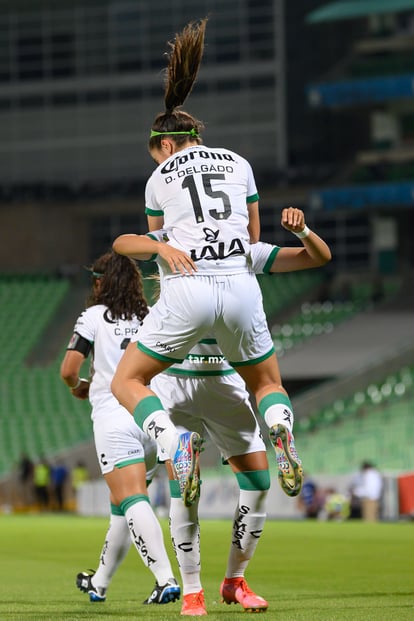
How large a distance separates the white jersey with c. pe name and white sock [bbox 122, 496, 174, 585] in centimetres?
175

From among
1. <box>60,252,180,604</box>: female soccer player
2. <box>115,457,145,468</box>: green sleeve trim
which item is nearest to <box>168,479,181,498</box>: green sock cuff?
<box>60,252,180,604</box>: female soccer player

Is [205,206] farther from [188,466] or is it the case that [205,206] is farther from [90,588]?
[90,588]

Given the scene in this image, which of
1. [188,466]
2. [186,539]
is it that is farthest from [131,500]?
[188,466]

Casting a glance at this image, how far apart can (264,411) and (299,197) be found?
4144 centimetres

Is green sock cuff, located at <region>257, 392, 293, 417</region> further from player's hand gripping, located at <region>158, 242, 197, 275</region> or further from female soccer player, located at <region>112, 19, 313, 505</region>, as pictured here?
player's hand gripping, located at <region>158, 242, 197, 275</region>

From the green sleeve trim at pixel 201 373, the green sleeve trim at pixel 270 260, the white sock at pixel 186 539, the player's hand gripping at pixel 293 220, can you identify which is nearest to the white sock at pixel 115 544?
the white sock at pixel 186 539

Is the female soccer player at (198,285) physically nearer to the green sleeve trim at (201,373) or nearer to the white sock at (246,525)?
the green sleeve trim at (201,373)

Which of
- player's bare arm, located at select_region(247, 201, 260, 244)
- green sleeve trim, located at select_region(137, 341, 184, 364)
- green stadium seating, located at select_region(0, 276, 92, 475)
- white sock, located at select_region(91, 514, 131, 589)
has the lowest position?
green stadium seating, located at select_region(0, 276, 92, 475)

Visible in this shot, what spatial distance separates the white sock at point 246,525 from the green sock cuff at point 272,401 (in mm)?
695

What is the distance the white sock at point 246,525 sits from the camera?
24.9ft

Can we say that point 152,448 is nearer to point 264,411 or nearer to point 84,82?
point 264,411

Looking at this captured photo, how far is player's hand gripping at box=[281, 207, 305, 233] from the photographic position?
717cm

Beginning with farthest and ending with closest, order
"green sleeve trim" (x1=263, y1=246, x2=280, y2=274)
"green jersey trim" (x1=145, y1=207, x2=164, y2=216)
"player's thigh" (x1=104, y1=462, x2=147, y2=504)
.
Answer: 1. "player's thigh" (x1=104, y1=462, x2=147, y2=504)
2. "green sleeve trim" (x1=263, y1=246, x2=280, y2=274)
3. "green jersey trim" (x1=145, y1=207, x2=164, y2=216)

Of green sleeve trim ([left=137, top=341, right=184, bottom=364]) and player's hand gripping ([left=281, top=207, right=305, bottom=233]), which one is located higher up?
player's hand gripping ([left=281, top=207, right=305, bottom=233])
